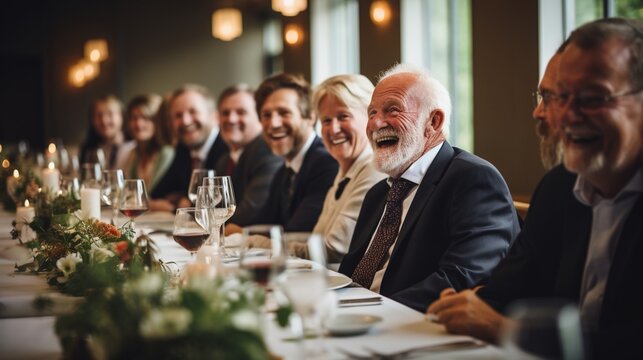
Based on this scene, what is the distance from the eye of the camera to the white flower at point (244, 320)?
1195mm

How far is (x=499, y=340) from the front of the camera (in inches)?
68.0

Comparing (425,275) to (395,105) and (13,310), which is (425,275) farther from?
(13,310)

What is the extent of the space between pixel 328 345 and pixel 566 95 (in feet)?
2.66

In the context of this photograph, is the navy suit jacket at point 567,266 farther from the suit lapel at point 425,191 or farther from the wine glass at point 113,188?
the wine glass at point 113,188

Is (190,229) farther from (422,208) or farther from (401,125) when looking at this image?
(401,125)

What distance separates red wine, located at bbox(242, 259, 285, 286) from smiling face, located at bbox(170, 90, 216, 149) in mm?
4915

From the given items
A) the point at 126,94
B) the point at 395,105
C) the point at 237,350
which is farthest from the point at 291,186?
the point at 126,94

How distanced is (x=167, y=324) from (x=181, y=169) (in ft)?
17.4

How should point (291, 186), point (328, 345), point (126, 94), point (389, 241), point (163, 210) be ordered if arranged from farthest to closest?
point (126, 94) → point (163, 210) → point (291, 186) → point (389, 241) → point (328, 345)

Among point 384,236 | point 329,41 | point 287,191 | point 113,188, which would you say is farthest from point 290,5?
point 384,236

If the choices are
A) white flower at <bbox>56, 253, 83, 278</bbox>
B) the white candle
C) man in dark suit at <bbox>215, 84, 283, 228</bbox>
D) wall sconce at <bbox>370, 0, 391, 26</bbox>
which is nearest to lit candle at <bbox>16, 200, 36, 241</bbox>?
the white candle

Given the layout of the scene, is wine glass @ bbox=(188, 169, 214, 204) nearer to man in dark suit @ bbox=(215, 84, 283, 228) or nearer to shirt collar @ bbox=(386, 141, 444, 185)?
man in dark suit @ bbox=(215, 84, 283, 228)

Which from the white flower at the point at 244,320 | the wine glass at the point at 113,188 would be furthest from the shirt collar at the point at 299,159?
the white flower at the point at 244,320

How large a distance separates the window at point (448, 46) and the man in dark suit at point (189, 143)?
6.24 ft
